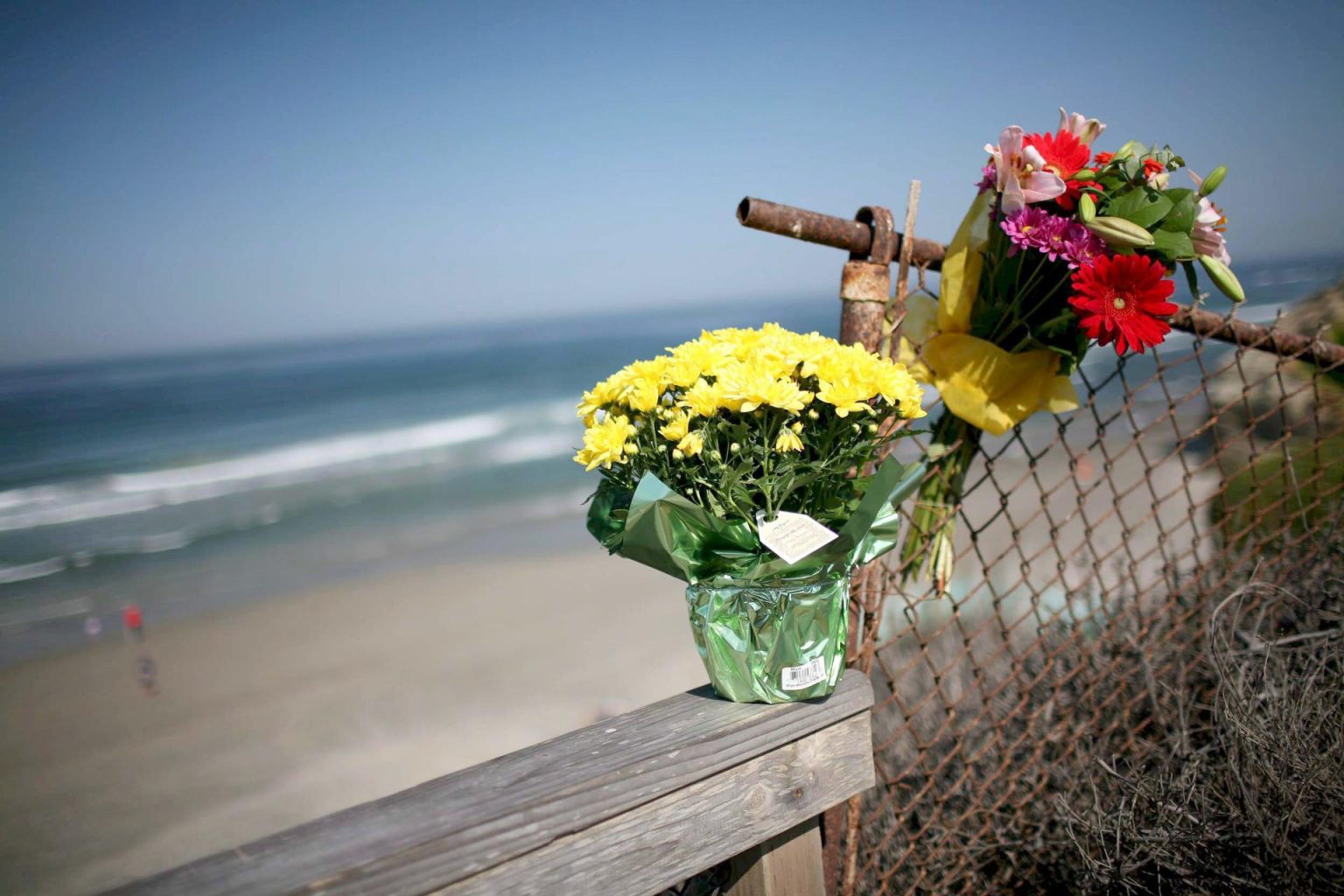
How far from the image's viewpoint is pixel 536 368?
3331 centimetres

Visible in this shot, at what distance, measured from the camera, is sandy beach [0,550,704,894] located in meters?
4.80

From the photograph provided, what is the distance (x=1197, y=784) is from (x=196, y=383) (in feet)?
116

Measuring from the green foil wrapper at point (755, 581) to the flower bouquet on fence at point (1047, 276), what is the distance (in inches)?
20.0

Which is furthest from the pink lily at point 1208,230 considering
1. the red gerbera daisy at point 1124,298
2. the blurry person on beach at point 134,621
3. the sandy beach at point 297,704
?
the blurry person on beach at point 134,621

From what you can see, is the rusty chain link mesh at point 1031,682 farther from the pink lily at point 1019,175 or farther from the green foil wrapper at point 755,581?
the green foil wrapper at point 755,581

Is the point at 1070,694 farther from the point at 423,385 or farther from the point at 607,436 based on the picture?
the point at 423,385

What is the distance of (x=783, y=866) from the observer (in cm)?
111

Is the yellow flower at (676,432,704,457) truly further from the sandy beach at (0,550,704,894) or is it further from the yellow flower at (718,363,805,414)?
the sandy beach at (0,550,704,894)

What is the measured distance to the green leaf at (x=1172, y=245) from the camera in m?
1.34

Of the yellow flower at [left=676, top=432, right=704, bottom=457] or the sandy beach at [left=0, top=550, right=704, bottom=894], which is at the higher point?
the yellow flower at [left=676, top=432, right=704, bottom=457]

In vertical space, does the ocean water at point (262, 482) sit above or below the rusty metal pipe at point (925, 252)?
below

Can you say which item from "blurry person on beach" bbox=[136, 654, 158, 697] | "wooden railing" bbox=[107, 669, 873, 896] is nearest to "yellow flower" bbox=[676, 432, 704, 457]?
"wooden railing" bbox=[107, 669, 873, 896]

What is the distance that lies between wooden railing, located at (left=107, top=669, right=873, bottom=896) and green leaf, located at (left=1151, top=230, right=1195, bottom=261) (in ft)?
2.82

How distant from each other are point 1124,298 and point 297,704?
6280 millimetres
